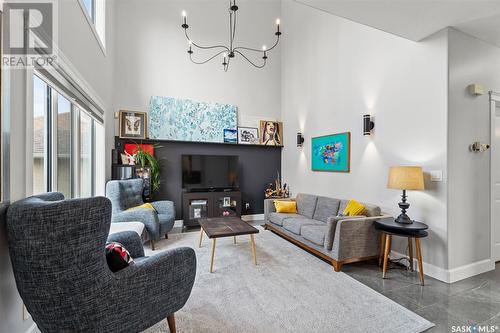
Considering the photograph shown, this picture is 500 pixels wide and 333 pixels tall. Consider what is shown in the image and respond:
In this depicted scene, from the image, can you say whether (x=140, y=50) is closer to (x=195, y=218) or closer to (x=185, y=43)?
(x=185, y=43)

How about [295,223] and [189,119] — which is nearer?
[295,223]

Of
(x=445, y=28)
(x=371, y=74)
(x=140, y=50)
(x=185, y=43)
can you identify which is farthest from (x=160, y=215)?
(x=445, y=28)

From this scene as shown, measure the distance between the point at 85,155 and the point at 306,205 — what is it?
3673mm

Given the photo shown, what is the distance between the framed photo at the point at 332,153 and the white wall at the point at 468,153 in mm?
1417

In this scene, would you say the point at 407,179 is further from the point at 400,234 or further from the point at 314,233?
the point at 314,233

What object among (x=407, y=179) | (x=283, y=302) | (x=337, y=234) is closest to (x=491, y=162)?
(x=407, y=179)

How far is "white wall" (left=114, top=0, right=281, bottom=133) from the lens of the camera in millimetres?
4617

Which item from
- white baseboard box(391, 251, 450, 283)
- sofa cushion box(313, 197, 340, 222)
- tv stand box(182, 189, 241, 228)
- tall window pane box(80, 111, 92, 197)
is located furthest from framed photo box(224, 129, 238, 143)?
white baseboard box(391, 251, 450, 283)

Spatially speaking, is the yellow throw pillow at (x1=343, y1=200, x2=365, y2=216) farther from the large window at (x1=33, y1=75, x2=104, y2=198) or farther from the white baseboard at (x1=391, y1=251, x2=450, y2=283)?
the large window at (x1=33, y1=75, x2=104, y2=198)

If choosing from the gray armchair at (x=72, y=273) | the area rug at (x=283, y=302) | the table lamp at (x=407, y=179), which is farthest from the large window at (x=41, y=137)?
the table lamp at (x=407, y=179)

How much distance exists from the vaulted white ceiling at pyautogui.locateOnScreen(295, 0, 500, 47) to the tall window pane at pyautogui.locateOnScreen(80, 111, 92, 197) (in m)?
3.16

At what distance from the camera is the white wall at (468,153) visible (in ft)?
8.47

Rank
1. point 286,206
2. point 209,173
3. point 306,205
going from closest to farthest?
1. point 306,205
2. point 286,206
3. point 209,173

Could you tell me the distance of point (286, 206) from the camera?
4426mm
